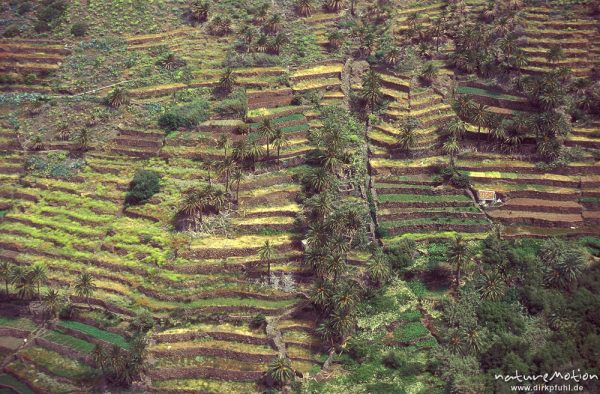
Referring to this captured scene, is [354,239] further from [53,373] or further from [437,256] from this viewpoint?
[53,373]

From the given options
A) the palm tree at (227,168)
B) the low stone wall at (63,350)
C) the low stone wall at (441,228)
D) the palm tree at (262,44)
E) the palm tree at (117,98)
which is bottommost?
the low stone wall at (63,350)

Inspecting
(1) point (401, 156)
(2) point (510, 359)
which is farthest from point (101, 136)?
(2) point (510, 359)

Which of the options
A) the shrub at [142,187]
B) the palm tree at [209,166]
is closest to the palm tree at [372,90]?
the palm tree at [209,166]

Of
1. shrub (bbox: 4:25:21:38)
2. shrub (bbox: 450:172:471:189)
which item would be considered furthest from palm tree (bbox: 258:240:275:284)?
shrub (bbox: 4:25:21:38)

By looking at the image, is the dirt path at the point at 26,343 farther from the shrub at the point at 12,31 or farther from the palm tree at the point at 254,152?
the shrub at the point at 12,31

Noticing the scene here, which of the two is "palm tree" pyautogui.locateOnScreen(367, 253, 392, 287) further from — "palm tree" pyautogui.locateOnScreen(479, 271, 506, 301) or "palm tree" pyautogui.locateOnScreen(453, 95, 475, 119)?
"palm tree" pyautogui.locateOnScreen(453, 95, 475, 119)

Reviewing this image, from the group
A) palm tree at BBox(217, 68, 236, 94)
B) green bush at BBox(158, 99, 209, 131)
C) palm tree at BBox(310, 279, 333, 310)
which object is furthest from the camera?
palm tree at BBox(217, 68, 236, 94)

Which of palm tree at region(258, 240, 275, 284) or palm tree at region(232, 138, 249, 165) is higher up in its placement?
palm tree at region(232, 138, 249, 165)
